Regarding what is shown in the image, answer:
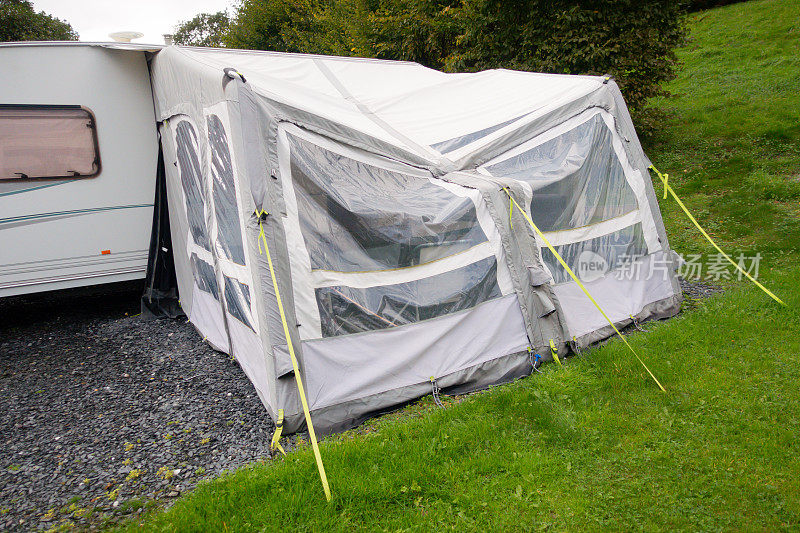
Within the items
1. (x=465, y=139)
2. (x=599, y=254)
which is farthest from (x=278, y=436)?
(x=599, y=254)

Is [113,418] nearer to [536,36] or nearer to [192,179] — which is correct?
[192,179]

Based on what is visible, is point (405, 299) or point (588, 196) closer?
point (405, 299)

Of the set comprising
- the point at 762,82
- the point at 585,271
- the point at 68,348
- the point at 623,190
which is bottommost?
the point at 68,348

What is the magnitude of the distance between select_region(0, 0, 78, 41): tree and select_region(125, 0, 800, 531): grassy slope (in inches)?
859

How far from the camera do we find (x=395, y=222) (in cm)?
352

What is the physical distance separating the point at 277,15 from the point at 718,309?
15685 mm

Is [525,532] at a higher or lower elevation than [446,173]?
lower

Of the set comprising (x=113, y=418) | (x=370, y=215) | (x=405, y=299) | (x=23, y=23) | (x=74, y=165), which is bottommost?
(x=113, y=418)

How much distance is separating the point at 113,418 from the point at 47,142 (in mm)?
3017

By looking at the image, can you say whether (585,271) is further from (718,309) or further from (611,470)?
(611,470)

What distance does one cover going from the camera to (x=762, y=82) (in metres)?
10.5

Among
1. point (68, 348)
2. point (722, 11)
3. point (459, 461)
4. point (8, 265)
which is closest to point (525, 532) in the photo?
point (459, 461)

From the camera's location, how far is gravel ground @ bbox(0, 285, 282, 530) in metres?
2.76

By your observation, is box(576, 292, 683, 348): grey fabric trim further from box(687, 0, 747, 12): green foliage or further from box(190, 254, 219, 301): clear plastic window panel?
box(687, 0, 747, 12): green foliage
